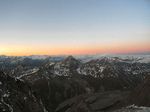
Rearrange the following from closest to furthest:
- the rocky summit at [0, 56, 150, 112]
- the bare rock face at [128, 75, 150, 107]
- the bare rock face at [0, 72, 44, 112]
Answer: the bare rock face at [0, 72, 44, 112] < the rocky summit at [0, 56, 150, 112] < the bare rock face at [128, 75, 150, 107]

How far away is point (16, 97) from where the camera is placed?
91.3ft

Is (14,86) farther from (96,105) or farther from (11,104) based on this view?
(96,105)

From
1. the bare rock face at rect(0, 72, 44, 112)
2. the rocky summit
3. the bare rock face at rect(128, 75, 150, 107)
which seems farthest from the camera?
the bare rock face at rect(128, 75, 150, 107)

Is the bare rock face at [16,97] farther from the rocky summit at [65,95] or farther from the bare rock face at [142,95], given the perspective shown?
the bare rock face at [142,95]

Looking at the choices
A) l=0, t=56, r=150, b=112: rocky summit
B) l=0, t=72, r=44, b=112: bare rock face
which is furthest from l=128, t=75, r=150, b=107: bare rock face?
l=0, t=72, r=44, b=112: bare rock face

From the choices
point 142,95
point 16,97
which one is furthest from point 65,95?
point 16,97

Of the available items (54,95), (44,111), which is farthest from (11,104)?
(54,95)

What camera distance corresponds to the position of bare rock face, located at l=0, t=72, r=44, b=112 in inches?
1034

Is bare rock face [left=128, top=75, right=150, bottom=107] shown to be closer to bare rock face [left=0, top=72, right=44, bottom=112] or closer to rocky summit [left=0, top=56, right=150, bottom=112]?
rocky summit [left=0, top=56, right=150, bottom=112]

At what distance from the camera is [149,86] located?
94.6 m

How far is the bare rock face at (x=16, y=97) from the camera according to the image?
26258mm

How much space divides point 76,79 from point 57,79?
15084mm

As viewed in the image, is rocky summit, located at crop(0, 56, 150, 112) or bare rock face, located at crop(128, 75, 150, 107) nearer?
rocky summit, located at crop(0, 56, 150, 112)

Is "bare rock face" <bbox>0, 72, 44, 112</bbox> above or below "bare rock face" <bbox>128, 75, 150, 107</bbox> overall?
above
